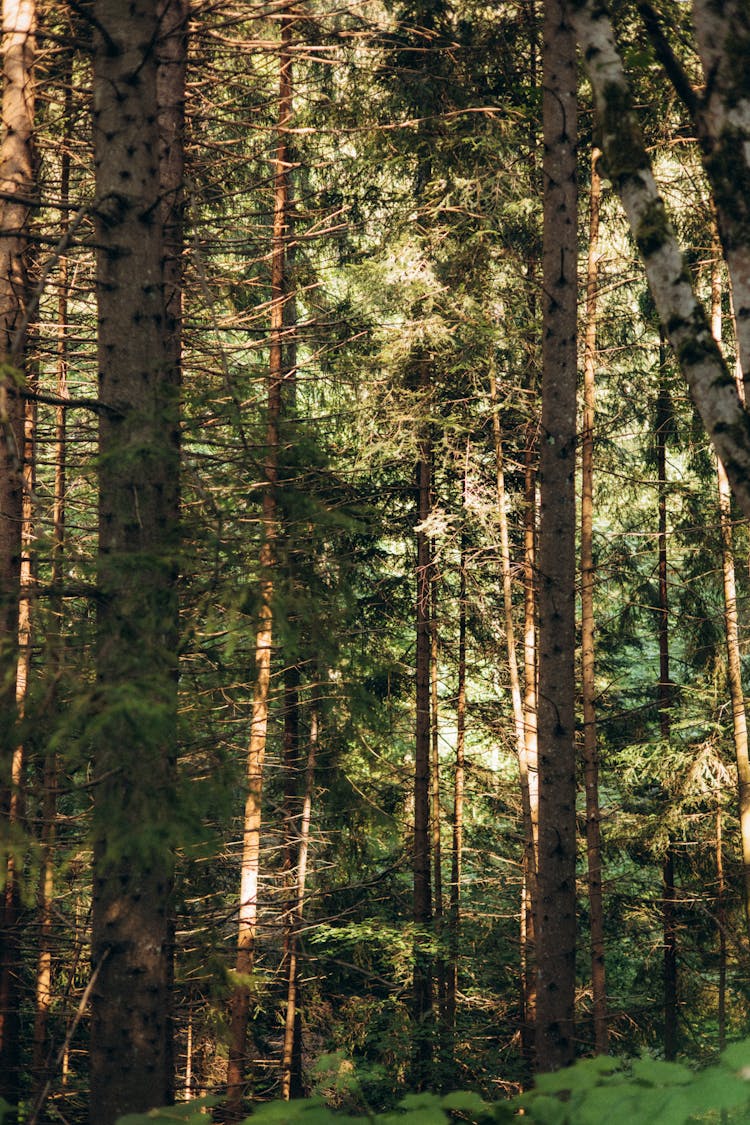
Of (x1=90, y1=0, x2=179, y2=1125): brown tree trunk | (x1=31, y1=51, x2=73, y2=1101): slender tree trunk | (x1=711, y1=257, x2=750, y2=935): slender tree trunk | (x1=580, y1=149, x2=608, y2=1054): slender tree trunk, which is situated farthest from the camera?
(x1=711, y1=257, x2=750, y2=935): slender tree trunk

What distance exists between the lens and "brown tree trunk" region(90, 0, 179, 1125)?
3.77 meters

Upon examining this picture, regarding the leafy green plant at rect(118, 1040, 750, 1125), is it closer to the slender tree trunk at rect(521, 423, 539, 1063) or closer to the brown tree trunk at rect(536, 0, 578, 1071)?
the brown tree trunk at rect(536, 0, 578, 1071)

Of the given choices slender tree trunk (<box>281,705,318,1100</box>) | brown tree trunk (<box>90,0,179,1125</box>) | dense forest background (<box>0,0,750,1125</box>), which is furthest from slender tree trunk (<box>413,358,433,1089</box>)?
brown tree trunk (<box>90,0,179,1125</box>)

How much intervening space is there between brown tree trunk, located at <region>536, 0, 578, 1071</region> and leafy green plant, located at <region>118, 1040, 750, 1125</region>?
12.4 feet

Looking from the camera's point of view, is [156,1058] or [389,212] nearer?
[156,1058]

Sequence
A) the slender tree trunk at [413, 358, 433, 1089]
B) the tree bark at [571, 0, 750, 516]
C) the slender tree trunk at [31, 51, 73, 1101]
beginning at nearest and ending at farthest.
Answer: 1. the tree bark at [571, 0, 750, 516]
2. the slender tree trunk at [31, 51, 73, 1101]
3. the slender tree trunk at [413, 358, 433, 1089]

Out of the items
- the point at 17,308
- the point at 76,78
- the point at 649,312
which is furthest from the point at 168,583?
the point at 649,312

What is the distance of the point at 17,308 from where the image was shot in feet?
24.5

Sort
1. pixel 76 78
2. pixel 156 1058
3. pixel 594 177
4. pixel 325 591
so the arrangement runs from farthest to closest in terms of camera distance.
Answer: pixel 594 177
pixel 76 78
pixel 325 591
pixel 156 1058

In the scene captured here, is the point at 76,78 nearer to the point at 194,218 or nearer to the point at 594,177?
the point at 194,218

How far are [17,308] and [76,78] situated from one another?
2.69 meters

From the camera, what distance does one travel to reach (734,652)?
11.4 meters

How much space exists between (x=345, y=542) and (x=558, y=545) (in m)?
5.88

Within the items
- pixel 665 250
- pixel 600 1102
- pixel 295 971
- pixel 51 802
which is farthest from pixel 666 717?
pixel 600 1102
